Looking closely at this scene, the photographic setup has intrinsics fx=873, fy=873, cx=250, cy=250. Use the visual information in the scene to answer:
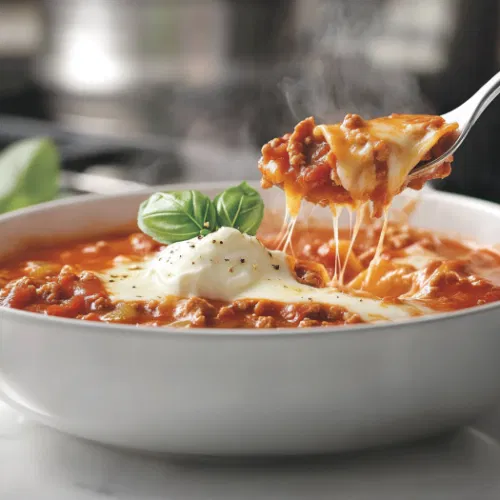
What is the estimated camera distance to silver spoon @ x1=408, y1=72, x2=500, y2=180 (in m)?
1.65

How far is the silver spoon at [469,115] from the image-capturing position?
1.65m

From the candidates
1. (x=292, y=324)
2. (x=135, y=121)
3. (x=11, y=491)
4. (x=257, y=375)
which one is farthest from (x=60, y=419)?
(x=135, y=121)

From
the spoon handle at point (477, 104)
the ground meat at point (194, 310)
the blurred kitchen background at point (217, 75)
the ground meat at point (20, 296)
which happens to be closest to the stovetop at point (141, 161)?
the blurred kitchen background at point (217, 75)

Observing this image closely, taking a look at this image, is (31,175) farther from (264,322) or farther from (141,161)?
(264,322)

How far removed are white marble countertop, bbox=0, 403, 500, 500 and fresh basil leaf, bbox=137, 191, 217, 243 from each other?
2.00ft

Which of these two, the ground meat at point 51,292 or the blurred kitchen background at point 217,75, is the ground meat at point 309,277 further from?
the blurred kitchen background at point 217,75

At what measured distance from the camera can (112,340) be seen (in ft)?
3.52

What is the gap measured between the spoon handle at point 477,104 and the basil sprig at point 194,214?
1.50ft

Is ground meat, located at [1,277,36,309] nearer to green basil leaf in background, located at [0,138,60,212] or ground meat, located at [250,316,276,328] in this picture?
ground meat, located at [250,316,276,328]

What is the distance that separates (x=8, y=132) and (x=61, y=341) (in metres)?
3.91

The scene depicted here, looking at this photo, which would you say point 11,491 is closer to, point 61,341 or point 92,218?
point 61,341

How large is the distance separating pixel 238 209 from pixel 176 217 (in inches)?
5.5

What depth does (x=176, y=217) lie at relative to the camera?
1.80 m

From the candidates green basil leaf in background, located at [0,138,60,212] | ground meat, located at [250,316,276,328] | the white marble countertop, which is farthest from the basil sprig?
green basil leaf in background, located at [0,138,60,212]
